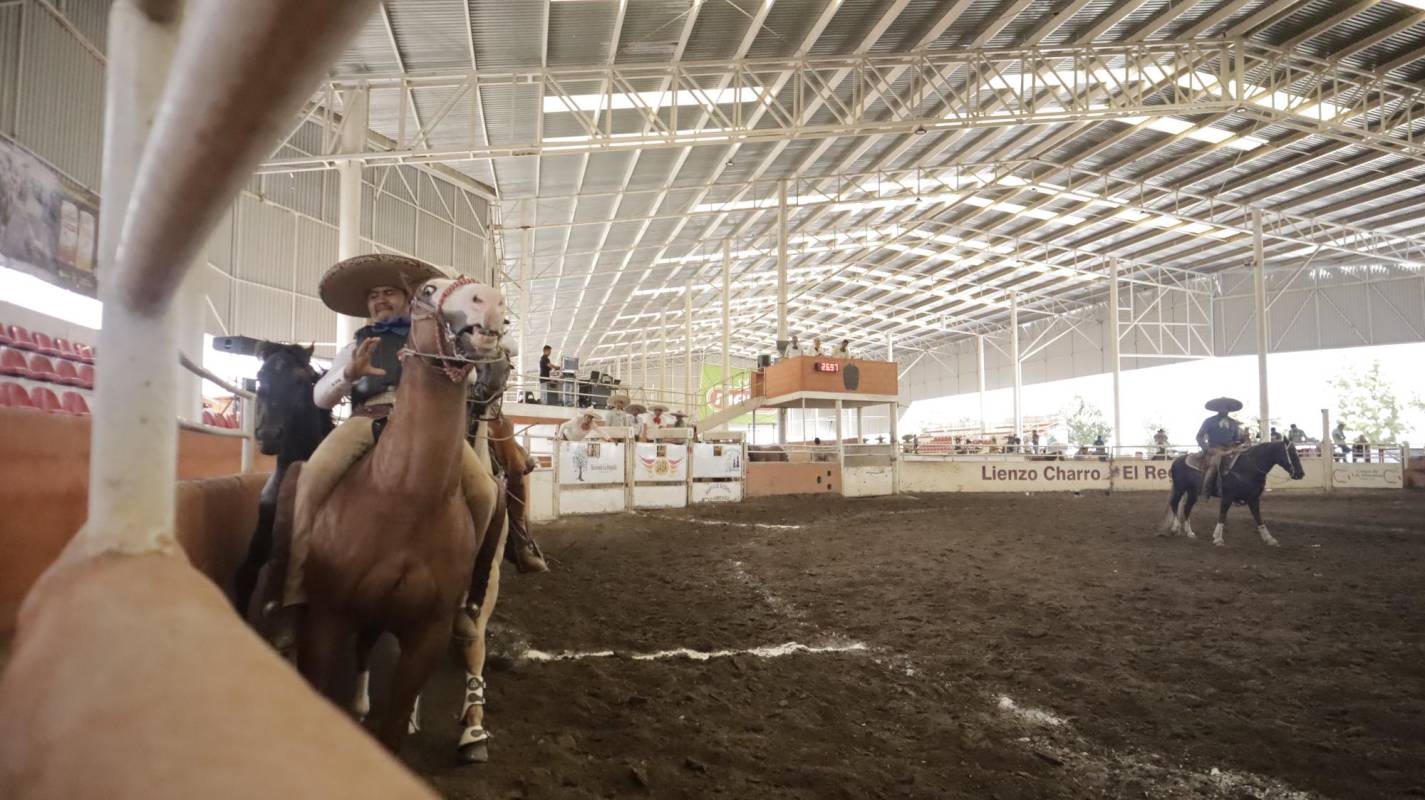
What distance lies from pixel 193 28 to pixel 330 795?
567mm

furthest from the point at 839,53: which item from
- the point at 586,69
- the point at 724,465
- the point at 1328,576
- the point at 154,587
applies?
the point at 154,587

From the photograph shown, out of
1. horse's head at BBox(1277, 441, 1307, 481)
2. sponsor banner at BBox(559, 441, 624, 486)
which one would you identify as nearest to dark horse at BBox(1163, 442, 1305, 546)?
horse's head at BBox(1277, 441, 1307, 481)

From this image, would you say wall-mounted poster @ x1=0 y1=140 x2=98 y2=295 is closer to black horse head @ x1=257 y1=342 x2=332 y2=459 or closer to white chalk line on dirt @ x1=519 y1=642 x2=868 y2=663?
black horse head @ x1=257 y1=342 x2=332 y2=459

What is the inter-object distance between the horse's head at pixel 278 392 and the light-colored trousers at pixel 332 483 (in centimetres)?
53

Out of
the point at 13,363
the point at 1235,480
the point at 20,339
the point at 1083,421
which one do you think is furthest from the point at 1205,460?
the point at 1083,421

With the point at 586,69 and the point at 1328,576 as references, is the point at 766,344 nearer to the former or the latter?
the point at 586,69

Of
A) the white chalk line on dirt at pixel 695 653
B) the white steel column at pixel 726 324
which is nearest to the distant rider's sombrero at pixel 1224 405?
the white chalk line on dirt at pixel 695 653

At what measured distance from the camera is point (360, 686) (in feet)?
10.9

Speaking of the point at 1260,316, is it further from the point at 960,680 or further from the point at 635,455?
the point at 960,680

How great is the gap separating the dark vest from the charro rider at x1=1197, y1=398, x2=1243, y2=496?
1084cm

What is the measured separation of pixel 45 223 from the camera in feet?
32.5

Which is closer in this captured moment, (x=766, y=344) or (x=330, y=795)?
(x=330, y=795)

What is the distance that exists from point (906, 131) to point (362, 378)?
1430cm

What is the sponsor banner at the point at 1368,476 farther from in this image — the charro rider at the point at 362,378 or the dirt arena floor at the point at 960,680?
the charro rider at the point at 362,378
